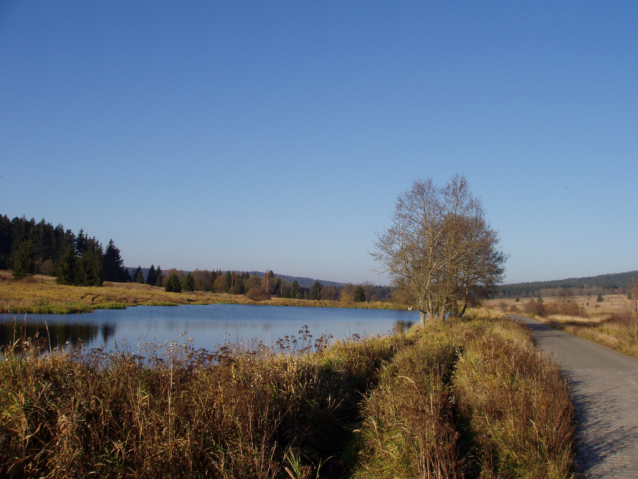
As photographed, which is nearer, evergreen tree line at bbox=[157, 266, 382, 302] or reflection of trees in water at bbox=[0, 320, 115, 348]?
reflection of trees in water at bbox=[0, 320, 115, 348]

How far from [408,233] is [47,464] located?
19.3 meters

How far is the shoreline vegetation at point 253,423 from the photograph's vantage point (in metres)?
4.03

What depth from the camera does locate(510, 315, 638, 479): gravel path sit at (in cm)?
459

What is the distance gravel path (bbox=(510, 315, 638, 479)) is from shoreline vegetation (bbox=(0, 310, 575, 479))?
0.99 feet

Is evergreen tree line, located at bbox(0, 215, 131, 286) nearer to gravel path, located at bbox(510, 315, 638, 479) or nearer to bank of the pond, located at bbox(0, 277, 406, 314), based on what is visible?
bank of the pond, located at bbox(0, 277, 406, 314)

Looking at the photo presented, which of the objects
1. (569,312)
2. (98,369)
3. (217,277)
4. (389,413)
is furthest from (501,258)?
(217,277)

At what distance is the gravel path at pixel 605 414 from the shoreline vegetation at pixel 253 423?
0.99 ft

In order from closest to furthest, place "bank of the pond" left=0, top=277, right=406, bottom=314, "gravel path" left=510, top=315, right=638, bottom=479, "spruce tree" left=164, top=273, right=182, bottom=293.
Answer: "gravel path" left=510, top=315, right=638, bottom=479 < "bank of the pond" left=0, top=277, right=406, bottom=314 < "spruce tree" left=164, top=273, right=182, bottom=293

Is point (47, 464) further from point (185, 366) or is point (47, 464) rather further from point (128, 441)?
point (185, 366)

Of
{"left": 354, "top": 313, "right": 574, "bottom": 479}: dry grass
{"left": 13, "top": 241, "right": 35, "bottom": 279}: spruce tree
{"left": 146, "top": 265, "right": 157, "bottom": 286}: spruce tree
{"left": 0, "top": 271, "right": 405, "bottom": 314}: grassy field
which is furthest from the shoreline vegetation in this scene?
{"left": 146, "top": 265, "right": 157, "bottom": 286}: spruce tree

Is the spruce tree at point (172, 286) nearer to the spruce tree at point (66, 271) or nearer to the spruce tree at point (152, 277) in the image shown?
the spruce tree at point (66, 271)

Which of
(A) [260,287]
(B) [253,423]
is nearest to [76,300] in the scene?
(B) [253,423]

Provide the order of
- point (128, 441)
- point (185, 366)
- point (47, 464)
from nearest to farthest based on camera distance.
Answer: point (47, 464) → point (128, 441) → point (185, 366)

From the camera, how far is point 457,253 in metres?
21.3
